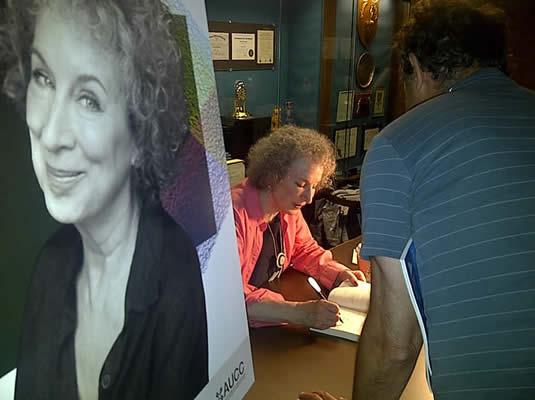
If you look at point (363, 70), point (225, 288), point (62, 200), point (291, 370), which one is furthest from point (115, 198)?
point (363, 70)

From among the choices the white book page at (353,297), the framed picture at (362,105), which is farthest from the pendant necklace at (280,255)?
the framed picture at (362,105)

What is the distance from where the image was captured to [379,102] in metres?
4.92

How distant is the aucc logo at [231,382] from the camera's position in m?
0.86

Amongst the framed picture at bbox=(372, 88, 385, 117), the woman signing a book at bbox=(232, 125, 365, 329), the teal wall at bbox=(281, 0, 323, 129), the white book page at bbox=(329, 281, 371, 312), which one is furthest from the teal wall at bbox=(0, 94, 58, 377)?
the framed picture at bbox=(372, 88, 385, 117)

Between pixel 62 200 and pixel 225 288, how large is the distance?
16.8 inches

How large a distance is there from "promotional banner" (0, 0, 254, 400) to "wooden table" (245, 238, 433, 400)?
1.11 feet

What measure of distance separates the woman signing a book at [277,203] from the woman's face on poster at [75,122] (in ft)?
3.40

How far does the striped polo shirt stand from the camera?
0.96 metres

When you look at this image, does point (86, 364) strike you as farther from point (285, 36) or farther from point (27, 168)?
point (285, 36)

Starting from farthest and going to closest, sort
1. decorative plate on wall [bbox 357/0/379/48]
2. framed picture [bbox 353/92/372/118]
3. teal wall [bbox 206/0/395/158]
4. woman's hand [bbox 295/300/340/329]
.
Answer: framed picture [bbox 353/92/372/118]
decorative plate on wall [bbox 357/0/379/48]
teal wall [bbox 206/0/395/158]
woman's hand [bbox 295/300/340/329]

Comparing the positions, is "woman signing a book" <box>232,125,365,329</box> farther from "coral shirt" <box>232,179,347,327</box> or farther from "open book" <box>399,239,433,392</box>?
"open book" <box>399,239,433,392</box>

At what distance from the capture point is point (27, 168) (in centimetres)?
47

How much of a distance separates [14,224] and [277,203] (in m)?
1.37

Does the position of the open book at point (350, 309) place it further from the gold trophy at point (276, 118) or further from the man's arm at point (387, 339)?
the gold trophy at point (276, 118)
